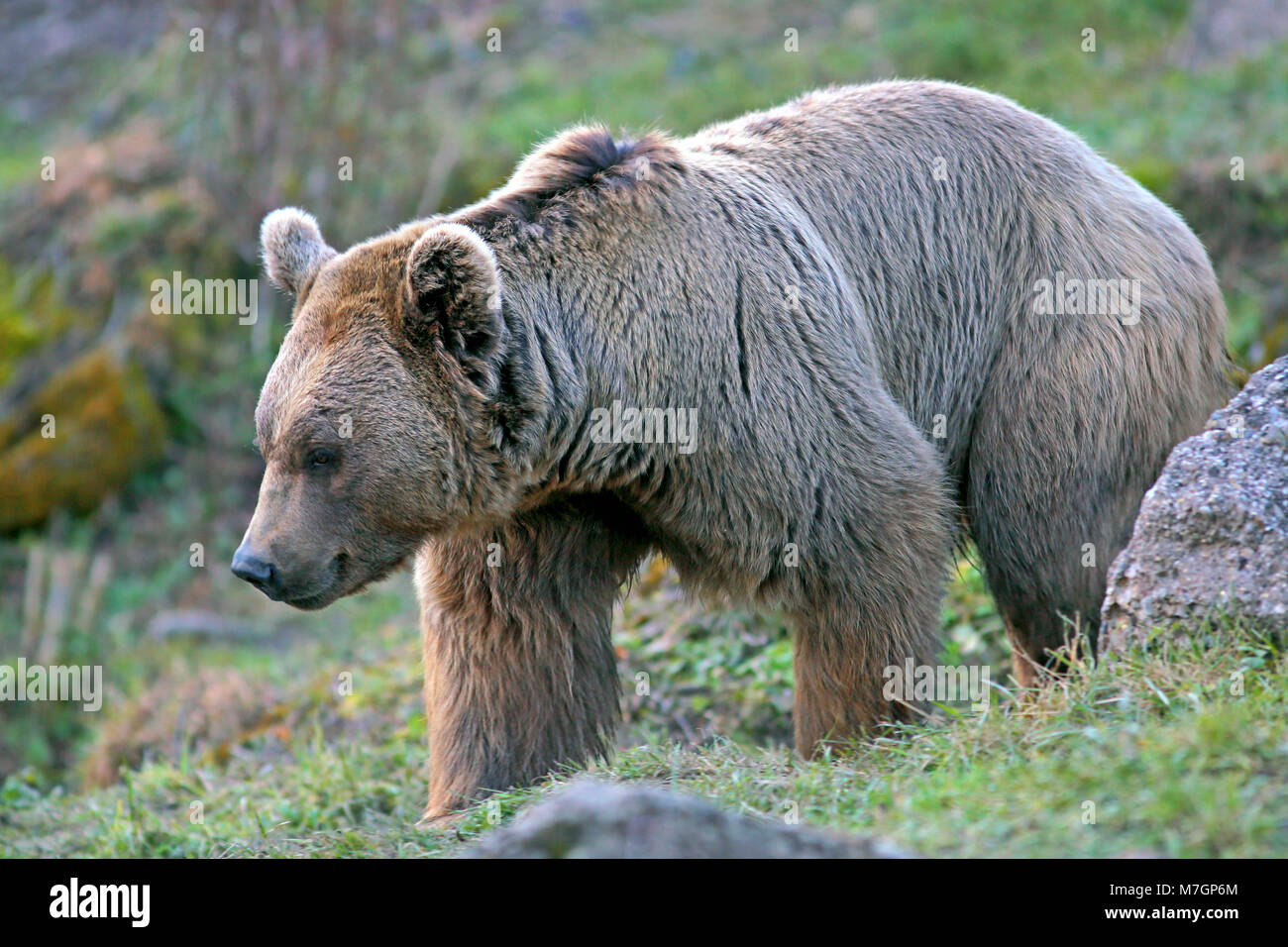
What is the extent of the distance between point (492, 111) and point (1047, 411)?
31.0 feet

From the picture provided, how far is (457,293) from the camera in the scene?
197 inches

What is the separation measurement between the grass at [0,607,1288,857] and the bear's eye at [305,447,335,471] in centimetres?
134

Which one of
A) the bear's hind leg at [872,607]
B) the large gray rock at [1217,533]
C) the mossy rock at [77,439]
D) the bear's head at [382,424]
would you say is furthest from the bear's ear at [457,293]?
the mossy rock at [77,439]

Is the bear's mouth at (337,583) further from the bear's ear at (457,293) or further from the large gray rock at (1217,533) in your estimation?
the large gray rock at (1217,533)

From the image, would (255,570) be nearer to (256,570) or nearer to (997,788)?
(256,570)

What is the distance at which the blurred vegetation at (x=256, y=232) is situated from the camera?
7457 millimetres

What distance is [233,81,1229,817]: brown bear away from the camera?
5152mm

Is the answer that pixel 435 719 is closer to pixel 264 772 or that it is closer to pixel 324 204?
pixel 264 772

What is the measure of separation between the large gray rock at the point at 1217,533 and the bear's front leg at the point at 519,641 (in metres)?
1.98

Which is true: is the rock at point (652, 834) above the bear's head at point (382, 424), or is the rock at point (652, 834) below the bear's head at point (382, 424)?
below

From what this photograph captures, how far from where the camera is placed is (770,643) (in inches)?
290

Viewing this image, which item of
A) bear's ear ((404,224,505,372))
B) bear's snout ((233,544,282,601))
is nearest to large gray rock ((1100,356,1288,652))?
bear's ear ((404,224,505,372))

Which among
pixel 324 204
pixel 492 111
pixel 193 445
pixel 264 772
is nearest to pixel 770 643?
pixel 264 772

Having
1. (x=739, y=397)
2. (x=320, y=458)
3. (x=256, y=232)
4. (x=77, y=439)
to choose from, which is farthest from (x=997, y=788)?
(x=256, y=232)
